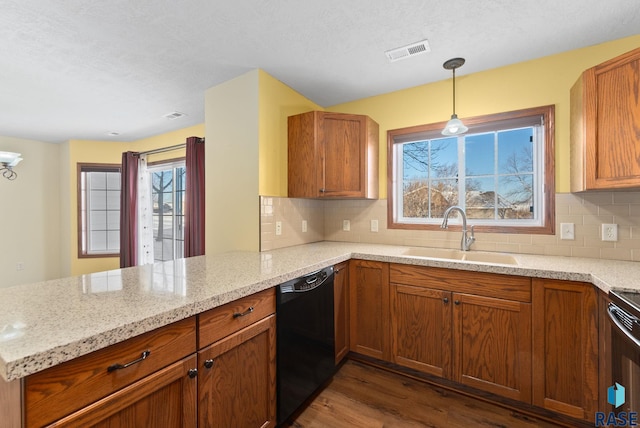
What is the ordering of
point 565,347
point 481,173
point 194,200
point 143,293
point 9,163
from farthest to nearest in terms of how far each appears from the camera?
point 9,163 < point 194,200 < point 481,173 < point 565,347 < point 143,293

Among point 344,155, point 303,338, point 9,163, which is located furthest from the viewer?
point 9,163

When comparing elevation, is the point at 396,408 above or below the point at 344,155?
below

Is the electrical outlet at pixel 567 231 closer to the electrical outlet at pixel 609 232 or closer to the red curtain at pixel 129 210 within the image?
the electrical outlet at pixel 609 232

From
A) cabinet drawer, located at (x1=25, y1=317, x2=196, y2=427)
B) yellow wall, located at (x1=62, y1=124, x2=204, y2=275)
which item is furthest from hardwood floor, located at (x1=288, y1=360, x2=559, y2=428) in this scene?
yellow wall, located at (x1=62, y1=124, x2=204, y2=275)

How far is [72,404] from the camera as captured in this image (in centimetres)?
76

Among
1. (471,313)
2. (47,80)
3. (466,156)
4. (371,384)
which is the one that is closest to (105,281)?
(371,384)

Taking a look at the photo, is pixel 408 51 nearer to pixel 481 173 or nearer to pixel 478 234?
pixel 481 173

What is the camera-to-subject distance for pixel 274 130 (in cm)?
242

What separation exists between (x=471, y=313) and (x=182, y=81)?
9.61 ft

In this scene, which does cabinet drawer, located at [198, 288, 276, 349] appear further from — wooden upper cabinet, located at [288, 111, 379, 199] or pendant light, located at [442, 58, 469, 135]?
pendant light, located at [442, 58, 469, 135]

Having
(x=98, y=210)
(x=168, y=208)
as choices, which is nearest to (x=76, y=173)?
(x=98, y=210)

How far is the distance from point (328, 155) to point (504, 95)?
4.89ft

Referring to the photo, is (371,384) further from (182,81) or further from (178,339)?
(182,81)

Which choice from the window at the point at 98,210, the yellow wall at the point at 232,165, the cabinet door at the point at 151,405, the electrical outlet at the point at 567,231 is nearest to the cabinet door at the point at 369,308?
the yellow wall at the point at 232,165
